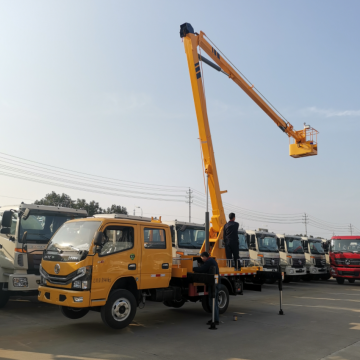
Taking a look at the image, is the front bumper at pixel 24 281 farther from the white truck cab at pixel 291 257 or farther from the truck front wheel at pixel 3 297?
the white truck cab at pixel 291 257

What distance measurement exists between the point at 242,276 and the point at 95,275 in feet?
15.3

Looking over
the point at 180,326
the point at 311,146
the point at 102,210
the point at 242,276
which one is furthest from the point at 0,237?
the point at 102,210

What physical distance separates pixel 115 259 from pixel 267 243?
42.3ft

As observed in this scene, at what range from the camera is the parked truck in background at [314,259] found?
21.6 meters

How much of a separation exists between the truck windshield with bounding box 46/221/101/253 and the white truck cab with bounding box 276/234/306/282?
555 inches

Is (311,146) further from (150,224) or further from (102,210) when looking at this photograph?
(102,210)

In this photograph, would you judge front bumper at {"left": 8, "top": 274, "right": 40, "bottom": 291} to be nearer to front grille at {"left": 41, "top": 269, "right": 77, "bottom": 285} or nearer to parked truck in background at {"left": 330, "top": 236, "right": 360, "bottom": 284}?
front grille at {"left": 41, "top": 269, "right": 77, "bottom": 285}

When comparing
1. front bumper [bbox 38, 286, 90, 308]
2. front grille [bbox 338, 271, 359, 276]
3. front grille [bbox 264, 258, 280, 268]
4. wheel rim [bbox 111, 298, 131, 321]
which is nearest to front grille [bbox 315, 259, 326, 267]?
front grille [bbox 338, 271, 359, 276]

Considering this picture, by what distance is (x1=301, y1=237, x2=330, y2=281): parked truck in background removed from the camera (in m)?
21.6

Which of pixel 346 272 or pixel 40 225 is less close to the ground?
pixel 40 225

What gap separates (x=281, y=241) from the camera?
20.2 metres

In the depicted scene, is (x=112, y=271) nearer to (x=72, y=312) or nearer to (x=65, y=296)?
(x=65, y=296)

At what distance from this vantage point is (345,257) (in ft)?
64.0

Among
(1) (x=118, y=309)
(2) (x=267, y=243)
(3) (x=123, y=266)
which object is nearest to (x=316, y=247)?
(2) (x=267, y=243)
